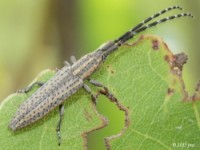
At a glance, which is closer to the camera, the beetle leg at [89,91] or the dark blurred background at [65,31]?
the beetle leg at [89,91]

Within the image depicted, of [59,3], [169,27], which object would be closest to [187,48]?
[169,27]

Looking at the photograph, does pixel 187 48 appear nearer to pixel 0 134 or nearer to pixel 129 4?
pixel 129 4

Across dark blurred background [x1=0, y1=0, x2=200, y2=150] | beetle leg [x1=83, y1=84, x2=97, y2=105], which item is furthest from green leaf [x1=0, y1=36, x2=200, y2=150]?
dark blurred background [x1=0, y1=0, x2=200, y2=150]

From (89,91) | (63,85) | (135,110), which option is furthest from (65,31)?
(135,110)

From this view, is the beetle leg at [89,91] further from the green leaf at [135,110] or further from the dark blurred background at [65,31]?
the dark blurred background at [65,31]

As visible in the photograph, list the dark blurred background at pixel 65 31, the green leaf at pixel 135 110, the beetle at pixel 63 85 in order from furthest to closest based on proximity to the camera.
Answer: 1. the dark blurred background at pixel 65 31
2. the beetle at pixel 63 85
3. the green leaf at pixel 135 110

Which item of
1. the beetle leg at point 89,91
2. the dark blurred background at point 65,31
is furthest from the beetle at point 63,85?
the dark blurred background at point 65,31

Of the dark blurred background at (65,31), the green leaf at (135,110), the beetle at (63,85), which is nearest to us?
the green leaf at (135,110)
